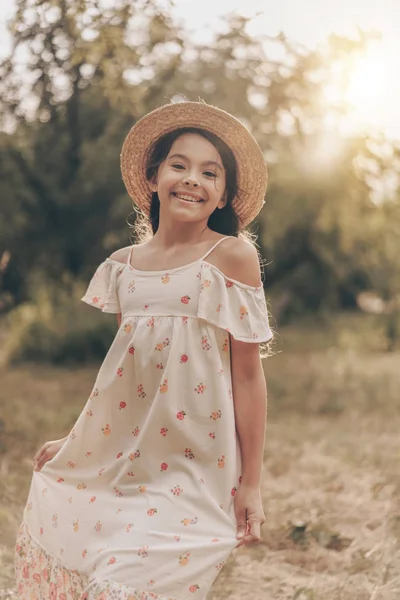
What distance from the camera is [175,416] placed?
7.20 ft

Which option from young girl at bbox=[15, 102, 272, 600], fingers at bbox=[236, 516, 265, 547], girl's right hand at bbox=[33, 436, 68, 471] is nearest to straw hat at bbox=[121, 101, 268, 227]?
young girl at bbox=[15, 102, 272, 600]

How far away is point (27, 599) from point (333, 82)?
4.14 m

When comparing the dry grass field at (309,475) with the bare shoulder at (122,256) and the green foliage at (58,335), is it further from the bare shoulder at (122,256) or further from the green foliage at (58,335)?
the bare shoulder at (122,256)

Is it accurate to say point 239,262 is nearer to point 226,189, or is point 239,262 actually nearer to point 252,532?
point 226,189

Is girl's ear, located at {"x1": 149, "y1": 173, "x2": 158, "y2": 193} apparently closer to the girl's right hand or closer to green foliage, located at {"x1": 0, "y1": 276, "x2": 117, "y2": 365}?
the girl's right hand

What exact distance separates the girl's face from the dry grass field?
1695mm

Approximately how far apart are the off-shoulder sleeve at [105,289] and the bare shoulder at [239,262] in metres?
0.35

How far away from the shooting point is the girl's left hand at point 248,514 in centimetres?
216

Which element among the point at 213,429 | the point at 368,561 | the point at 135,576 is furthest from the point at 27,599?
the point at 368,561

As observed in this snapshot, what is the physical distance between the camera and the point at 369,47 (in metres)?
4.75

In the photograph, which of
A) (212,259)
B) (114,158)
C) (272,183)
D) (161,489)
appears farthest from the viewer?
(272,183)

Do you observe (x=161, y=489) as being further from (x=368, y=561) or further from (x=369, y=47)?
(x=369, y=47)

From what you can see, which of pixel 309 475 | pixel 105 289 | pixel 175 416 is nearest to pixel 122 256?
pixel 105 289

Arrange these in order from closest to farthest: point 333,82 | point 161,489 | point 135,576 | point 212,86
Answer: point 135,576, point 161,489, point 333,82, point 212,86
